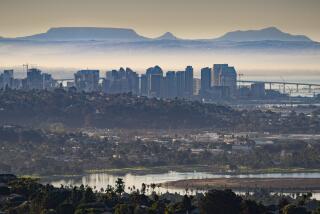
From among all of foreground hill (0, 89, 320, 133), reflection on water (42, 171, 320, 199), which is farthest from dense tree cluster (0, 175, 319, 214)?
foreground hill (0, 89, 320, 133)

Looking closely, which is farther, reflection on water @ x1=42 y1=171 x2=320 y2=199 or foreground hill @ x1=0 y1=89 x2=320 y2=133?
foreground hill @ x1=0 y1=89 x2=320 y2=133

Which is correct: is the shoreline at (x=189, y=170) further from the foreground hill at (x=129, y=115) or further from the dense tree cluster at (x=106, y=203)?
the foreground hill at (x=129, y=115)

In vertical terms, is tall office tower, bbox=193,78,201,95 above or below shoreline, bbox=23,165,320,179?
above

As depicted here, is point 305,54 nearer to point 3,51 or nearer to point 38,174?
point 3,51

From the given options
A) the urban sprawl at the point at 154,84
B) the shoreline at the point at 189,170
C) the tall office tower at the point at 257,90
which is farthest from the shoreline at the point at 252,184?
the tall office tower at the point at 257,90

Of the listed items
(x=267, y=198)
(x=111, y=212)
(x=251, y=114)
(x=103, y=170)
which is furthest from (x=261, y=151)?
(x=111, y=212)

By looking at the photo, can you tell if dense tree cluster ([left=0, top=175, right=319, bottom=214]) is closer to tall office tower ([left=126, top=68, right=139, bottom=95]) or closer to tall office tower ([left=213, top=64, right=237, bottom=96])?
tall office tower ([left=126, top=68, right=139, bottom=95])

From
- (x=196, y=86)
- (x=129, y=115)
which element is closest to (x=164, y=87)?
(x=196, y=86)

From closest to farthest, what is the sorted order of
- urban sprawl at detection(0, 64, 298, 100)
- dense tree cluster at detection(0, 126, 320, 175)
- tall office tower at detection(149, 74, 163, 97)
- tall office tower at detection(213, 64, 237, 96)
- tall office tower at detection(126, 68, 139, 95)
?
dense tree cluster at detection(0, 126, 320, 175) < urban sprawl at detection(0, 64, 298, 100) < tall office tower at detection(149, 74, 163, 97) < tall office tower at detection(126, 68, 139, 95) < tall office tower at detection(213, 64, 237, 96)
